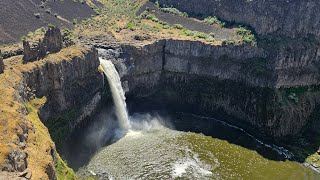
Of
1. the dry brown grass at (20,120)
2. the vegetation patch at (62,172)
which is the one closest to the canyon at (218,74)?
the dry brown grass at (20,120)

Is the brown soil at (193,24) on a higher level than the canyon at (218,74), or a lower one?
higher

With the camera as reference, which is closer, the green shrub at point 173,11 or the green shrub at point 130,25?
the green shrub at point 130,25

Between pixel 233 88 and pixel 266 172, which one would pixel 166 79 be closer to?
pixel 233 88

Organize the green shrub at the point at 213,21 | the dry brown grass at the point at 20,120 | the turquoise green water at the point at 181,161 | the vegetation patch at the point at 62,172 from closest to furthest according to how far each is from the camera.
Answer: the dry brown grass at the point at 20,120 → the vegetation patch at the point at 62,172 → the turquoise green water at the point at 181,161 → the green shrub at the point at 213,21

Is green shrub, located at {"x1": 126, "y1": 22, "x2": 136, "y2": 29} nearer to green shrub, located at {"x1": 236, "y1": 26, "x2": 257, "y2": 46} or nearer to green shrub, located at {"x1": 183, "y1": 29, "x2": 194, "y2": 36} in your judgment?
green shrub, located at {"x1": 183, "y1": 29, "x2": 194, "y2": 36}

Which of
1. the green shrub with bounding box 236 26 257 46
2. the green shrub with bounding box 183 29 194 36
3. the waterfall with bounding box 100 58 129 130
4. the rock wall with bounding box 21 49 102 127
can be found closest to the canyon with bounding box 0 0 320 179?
the rock wall with bounding box 21 49 102 127

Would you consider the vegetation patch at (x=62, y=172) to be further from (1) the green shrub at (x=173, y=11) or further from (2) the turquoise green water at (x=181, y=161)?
(1) the green shrub at (x=173, y=11)

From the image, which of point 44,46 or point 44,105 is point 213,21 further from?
point 44,105
